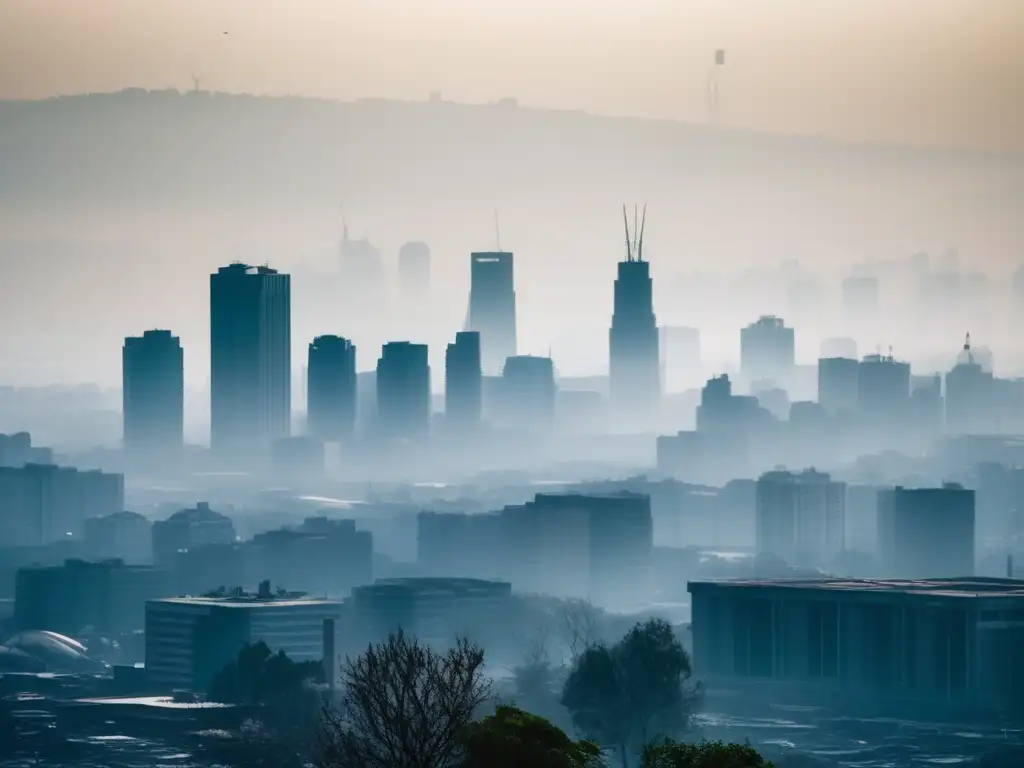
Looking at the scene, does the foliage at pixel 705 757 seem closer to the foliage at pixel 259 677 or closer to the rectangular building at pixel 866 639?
the foliage at pixel 259 677

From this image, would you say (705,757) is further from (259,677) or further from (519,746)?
(259,677)

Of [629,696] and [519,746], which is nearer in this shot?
[519,746]

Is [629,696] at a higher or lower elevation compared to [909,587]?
lower

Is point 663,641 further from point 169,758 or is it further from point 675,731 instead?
point 169,758

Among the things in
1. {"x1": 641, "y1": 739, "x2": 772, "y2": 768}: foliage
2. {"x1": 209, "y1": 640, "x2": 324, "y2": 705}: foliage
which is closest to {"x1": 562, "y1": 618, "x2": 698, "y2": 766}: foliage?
{"x1": 209, "y1": 640, "x2": 324, "y2": 705}: foliage

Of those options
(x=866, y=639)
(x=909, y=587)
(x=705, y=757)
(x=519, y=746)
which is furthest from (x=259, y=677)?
(x=705, y=757)

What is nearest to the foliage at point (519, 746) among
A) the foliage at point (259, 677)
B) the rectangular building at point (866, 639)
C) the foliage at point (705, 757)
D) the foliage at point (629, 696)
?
the foliage at point (705, 757)
